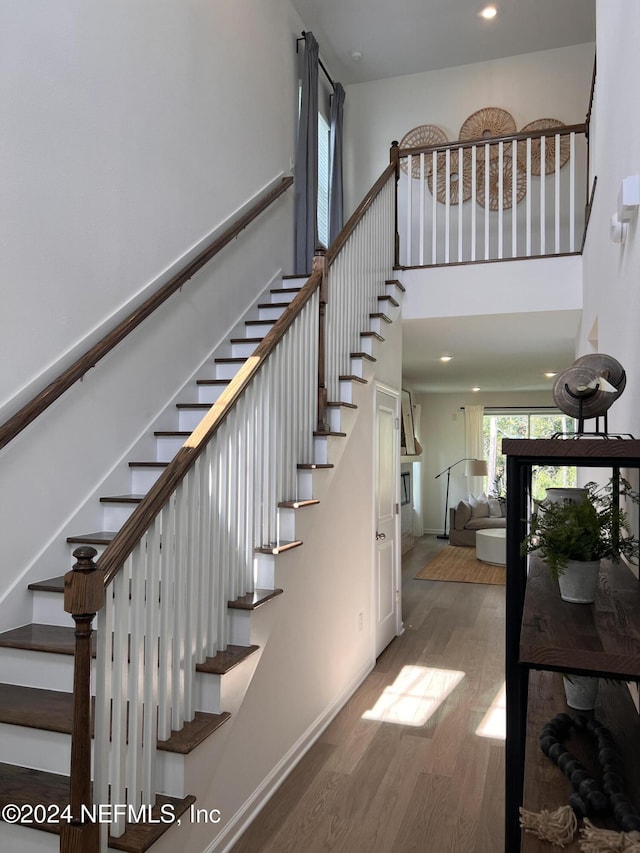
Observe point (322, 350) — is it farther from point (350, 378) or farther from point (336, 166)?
point (336, 166)

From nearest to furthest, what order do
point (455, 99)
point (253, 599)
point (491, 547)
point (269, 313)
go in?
point (253, 599), point (269, 313), point (455, 99), point (491, 547)

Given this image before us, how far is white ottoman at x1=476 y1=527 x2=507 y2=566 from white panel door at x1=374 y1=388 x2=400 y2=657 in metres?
3.61

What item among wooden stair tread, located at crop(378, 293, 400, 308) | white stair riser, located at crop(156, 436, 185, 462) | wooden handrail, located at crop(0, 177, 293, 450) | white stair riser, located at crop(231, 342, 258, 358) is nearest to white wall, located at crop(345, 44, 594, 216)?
wooden stair tread, located at crop(378, 293, 400, 308)

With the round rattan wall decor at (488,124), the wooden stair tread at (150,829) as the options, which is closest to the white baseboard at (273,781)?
the wooden stair tread at (150,829)

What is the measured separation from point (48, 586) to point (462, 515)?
27.2ft

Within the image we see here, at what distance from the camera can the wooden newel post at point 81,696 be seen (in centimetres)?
167

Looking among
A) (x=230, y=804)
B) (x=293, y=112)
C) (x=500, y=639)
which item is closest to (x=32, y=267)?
(x=230, y=804)

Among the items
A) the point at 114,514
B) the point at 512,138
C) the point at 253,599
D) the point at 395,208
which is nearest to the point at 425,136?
the point at 395,208

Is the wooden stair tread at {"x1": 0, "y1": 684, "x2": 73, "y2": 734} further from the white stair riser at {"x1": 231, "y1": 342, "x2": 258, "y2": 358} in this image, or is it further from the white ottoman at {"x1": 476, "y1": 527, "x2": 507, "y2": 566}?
the white ottoman at {"x1": 476, "y1": 527, "x2": 507, "y2": 566}

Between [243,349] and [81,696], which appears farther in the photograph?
[243,349]

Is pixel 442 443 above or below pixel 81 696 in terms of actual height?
above

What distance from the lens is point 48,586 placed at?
8.71ft

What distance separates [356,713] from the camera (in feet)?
12.2

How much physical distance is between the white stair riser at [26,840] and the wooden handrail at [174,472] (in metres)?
0.82
